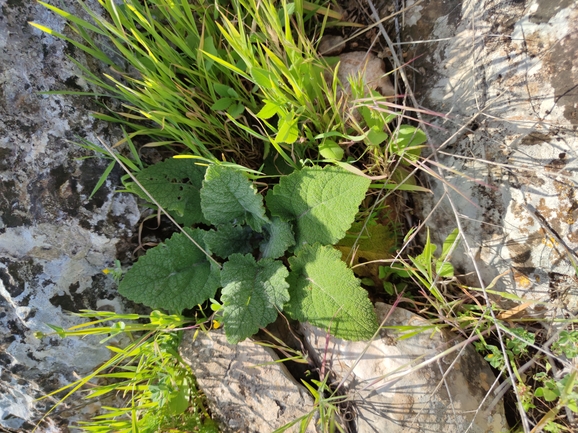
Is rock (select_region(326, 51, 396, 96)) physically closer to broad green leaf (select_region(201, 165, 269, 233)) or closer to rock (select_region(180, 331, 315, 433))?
broad green leaf (select_region(201, 165, 269, 233))

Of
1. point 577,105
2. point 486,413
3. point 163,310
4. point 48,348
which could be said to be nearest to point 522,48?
point 577,105

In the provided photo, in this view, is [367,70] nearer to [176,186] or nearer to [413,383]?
[176,186]

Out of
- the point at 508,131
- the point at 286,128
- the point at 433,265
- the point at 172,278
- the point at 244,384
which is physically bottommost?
the point at 244,384

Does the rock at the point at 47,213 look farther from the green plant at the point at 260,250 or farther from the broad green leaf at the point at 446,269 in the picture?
the broad green leaf at the point at 446,269

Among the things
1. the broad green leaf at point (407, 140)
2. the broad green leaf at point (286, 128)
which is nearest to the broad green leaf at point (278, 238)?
the broad green leaf at point (286, 128)

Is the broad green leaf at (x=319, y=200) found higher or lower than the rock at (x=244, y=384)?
higher

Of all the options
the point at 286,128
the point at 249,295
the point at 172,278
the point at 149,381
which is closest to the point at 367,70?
the point at 286,128
